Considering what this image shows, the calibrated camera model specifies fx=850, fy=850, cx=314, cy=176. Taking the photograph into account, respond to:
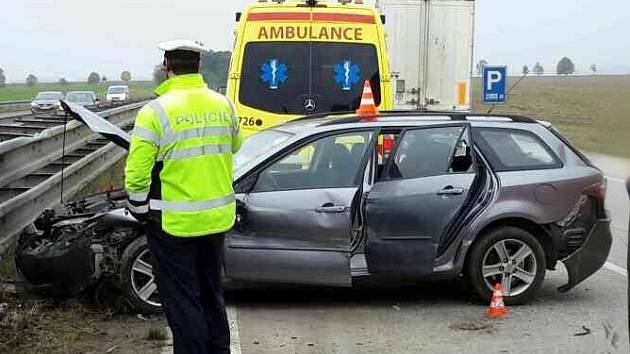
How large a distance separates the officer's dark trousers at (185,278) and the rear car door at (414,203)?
6.87 feet

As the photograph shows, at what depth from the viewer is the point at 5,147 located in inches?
287

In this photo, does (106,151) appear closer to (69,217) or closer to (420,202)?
(69,217)

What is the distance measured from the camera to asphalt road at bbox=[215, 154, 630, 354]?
5836mm

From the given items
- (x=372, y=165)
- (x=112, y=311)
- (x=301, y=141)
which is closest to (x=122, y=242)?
(x=112, y=311)

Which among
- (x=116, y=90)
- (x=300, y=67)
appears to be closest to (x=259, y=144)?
(x=300, y=67)

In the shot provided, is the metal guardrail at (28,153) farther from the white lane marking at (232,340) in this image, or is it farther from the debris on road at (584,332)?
the debris on road at (584,332)

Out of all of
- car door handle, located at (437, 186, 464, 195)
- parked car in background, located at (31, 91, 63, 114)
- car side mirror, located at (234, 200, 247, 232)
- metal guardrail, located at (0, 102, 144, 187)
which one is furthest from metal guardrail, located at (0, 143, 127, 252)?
parked car in background, located at (31, 91, 63, 114)

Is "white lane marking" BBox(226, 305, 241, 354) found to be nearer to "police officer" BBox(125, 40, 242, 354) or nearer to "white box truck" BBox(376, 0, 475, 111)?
"police officer" BBox(125, 40, 242, 354)

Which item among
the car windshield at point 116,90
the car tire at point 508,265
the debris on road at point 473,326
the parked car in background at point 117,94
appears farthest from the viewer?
the car windshield at point 116,90

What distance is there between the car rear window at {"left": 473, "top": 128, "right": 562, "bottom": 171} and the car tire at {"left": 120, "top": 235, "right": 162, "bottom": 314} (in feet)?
9.38

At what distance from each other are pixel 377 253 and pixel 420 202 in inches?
20.9

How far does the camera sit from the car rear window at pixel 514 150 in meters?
7.01

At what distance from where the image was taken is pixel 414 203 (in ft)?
21.8

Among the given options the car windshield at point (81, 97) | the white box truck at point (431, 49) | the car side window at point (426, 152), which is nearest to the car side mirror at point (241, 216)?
the car side window at point (426, 152)
